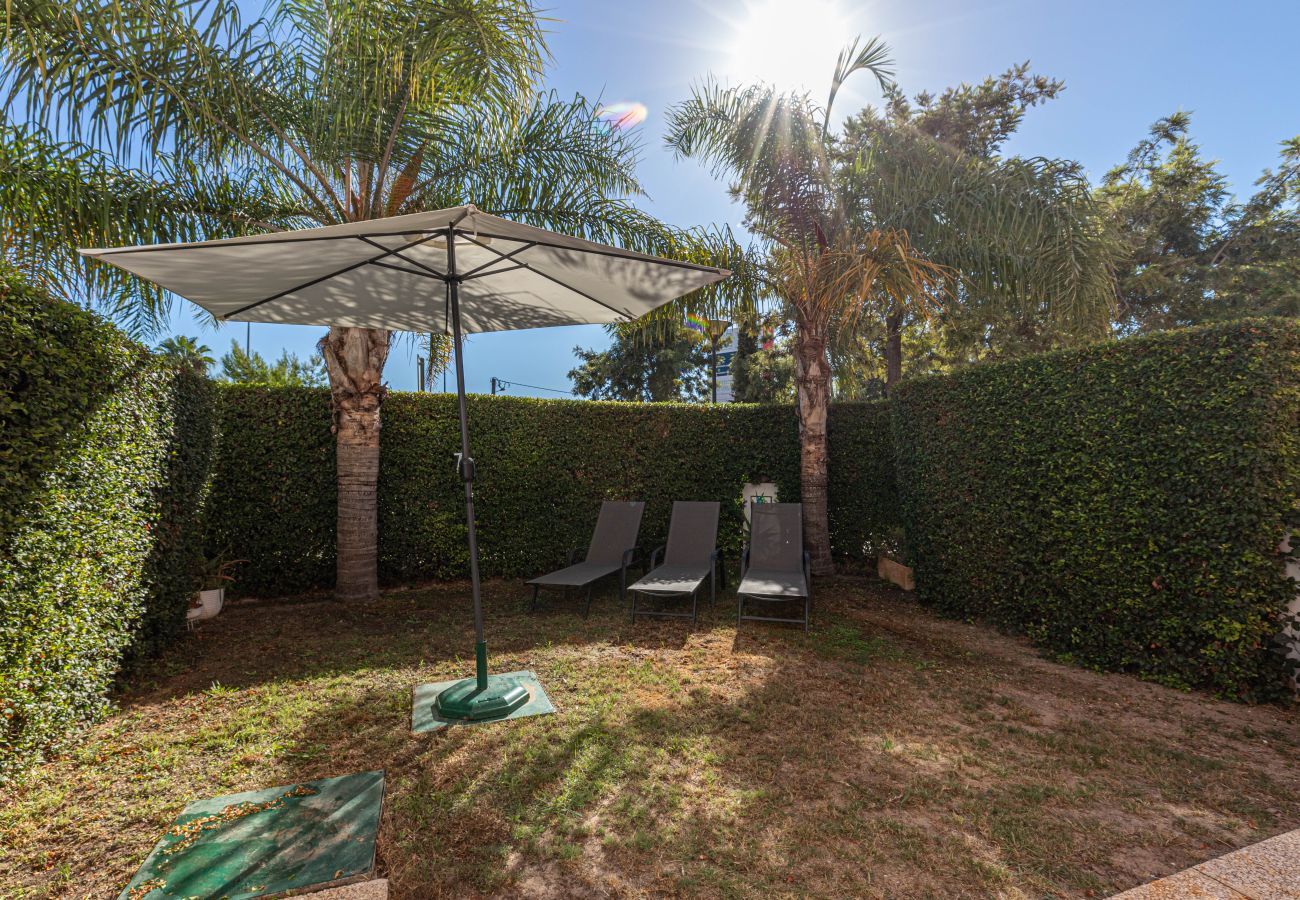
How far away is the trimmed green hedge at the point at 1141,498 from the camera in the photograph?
11.4 feet

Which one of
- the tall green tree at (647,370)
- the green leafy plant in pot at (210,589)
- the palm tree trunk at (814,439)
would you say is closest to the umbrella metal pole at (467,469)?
the green leafy plant in pot at (210,589)

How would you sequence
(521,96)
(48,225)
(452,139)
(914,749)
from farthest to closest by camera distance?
(452,139) < (521,96) < (48,225) < (914,749)

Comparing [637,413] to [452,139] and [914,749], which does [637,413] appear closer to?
[452,139]

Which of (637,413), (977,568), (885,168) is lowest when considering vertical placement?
(977,568)

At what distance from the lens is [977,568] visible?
5363 millimetres

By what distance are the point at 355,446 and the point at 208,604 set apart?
2.04 meters

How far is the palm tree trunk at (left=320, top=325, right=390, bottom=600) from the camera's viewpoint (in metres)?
6.05

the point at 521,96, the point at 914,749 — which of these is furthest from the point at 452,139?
the point at 914,749

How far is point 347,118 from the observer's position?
5.03m

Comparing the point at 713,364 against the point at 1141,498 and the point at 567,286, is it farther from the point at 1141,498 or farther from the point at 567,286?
the point at 1141,498

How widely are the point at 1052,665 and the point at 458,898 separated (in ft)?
15.3

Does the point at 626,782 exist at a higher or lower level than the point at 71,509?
lower

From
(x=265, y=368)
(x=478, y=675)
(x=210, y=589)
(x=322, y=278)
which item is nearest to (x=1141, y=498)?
(x=478, y=675)

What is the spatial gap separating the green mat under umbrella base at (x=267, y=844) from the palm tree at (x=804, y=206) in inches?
234
